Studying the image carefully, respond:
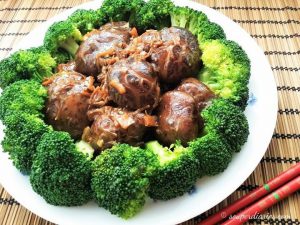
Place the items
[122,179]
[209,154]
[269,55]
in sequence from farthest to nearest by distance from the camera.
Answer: [269,55] < [209,154] < [122,179]

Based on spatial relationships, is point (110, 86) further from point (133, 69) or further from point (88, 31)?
point (88, 31)

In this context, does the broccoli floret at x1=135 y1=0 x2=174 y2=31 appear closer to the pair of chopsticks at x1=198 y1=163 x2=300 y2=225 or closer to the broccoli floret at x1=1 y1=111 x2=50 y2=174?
the broccoli floret at x1=1 y1=111 x2=50 y2=174

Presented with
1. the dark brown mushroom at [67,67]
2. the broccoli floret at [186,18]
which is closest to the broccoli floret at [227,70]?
the broccoli floret at [186,18]

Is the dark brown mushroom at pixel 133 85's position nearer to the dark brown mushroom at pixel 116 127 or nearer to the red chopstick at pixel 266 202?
the dark brown mushroom at pixel 116 127

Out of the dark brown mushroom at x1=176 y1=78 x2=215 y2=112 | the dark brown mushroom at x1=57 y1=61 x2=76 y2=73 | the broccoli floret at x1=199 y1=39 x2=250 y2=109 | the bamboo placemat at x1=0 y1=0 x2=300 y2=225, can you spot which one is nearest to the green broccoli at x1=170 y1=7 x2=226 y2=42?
the broccoli floret at x1=199 y1=39 x2=250 y2=109

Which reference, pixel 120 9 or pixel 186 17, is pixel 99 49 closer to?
pixel 120 9

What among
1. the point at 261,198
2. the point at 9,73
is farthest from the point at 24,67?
the point at 261,198
